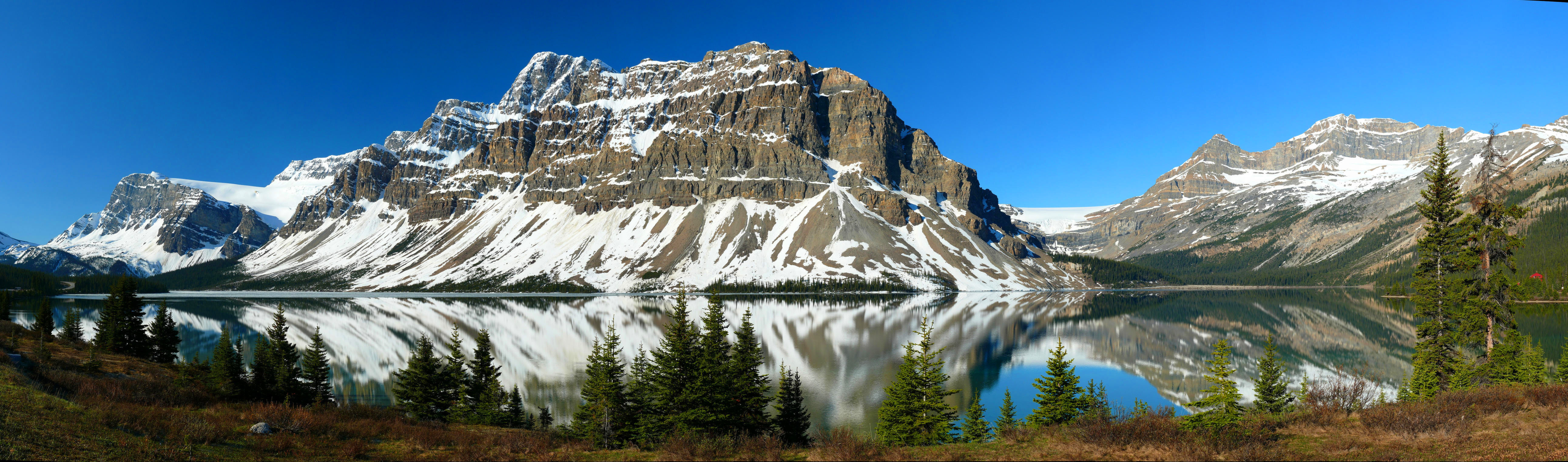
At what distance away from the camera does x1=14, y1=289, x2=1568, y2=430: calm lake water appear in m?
51.3

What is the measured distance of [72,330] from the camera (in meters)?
52.4

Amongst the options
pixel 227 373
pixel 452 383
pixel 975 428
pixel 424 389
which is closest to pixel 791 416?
pixel 975 428

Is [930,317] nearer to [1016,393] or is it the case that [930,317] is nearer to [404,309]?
[1016,393]

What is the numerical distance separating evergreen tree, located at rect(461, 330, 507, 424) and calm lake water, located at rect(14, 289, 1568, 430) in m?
7.13

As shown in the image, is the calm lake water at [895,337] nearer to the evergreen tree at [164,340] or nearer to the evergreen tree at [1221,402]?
the evergreen tree at [164,340]

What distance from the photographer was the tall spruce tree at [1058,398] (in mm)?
26469

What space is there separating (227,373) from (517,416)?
13.0 metres

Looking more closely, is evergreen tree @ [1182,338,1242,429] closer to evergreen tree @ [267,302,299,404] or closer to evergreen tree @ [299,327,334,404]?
evergreen tree @ [267,302,299,404]

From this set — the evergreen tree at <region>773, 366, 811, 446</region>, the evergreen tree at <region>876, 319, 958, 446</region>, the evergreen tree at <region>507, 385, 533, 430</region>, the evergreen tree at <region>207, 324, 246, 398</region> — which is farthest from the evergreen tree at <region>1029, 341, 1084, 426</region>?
the evergreen tree at <region>207, 324, 246, 398</region>

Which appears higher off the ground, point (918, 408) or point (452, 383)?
point (918, 408)

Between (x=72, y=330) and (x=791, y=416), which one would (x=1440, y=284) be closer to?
(x=791, y=416)

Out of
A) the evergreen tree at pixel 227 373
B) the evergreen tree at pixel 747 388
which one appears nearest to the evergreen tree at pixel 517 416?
the evergreen tree at pixel 747 388

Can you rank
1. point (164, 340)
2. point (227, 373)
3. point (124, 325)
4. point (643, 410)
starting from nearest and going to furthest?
point (643, 410) < point (227, 373) < point (124, 325) < point (164, 340)

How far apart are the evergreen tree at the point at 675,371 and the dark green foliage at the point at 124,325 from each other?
43492 millimetres
